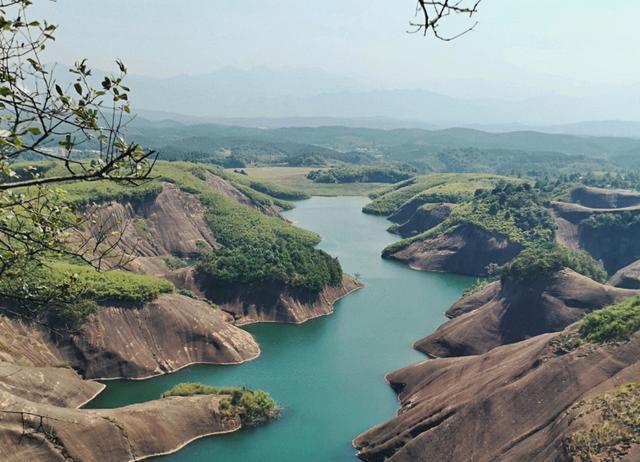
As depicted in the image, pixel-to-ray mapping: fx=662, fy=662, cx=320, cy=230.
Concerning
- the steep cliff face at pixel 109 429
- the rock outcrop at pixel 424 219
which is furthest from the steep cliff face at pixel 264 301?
the rock outcrop at pixel 424 219

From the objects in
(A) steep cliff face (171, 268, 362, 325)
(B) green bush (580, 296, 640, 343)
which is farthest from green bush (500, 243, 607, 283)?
(B) green bush (580, 296, 640, 343)

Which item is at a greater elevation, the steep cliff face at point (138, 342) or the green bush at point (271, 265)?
the green bush at point (271, 265)

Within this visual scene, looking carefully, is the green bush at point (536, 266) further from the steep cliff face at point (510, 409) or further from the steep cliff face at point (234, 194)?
the steep cliff face at point (234, 194)

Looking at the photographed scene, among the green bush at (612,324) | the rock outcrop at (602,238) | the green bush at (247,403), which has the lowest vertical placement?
the green bush at (247,403)

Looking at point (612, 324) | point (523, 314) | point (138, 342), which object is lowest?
point (138, 342)

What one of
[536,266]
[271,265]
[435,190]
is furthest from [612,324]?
[435,190]

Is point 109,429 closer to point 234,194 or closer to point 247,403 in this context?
point 247,403

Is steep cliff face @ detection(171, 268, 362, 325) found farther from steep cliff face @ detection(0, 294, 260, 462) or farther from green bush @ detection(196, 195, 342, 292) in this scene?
steep cliff face @ detection(0, 294, 260, 462)
